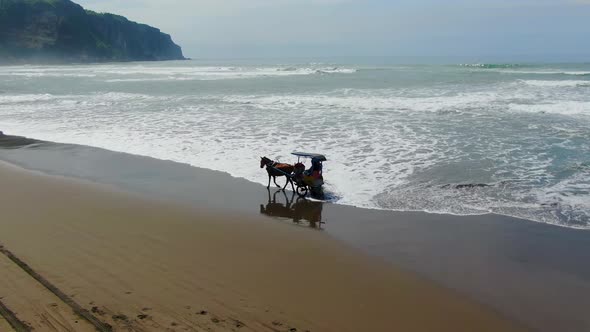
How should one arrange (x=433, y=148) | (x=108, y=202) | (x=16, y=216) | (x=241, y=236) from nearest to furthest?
(x=241, y=236), (x=16, y=216), (x=108, y=202), (x=433, y=148)

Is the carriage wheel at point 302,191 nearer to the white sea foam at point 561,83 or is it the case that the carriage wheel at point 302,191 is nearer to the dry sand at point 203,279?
the dry sand at point 203,279

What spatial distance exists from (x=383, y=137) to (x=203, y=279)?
33.0ft

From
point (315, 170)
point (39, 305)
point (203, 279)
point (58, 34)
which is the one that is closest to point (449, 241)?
point (315, 170)

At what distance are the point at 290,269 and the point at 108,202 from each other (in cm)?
454

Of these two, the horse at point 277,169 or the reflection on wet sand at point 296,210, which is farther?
the horse at point 277,169

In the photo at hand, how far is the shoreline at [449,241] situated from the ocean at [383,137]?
602 mm

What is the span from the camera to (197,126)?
1733 cm

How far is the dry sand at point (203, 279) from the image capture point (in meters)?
5.14

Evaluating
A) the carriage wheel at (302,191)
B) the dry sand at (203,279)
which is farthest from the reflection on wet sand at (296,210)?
the dry sand at (203,279)

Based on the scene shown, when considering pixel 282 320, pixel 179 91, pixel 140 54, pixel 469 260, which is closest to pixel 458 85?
pixel 179 91

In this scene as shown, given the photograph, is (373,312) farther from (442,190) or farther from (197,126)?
(197,126)

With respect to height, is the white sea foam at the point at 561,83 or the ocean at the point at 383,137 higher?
the white sea foam at the point at 561,83

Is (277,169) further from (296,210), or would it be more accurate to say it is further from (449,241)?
(449,241)

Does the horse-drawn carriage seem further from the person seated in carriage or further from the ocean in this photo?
the ocean
